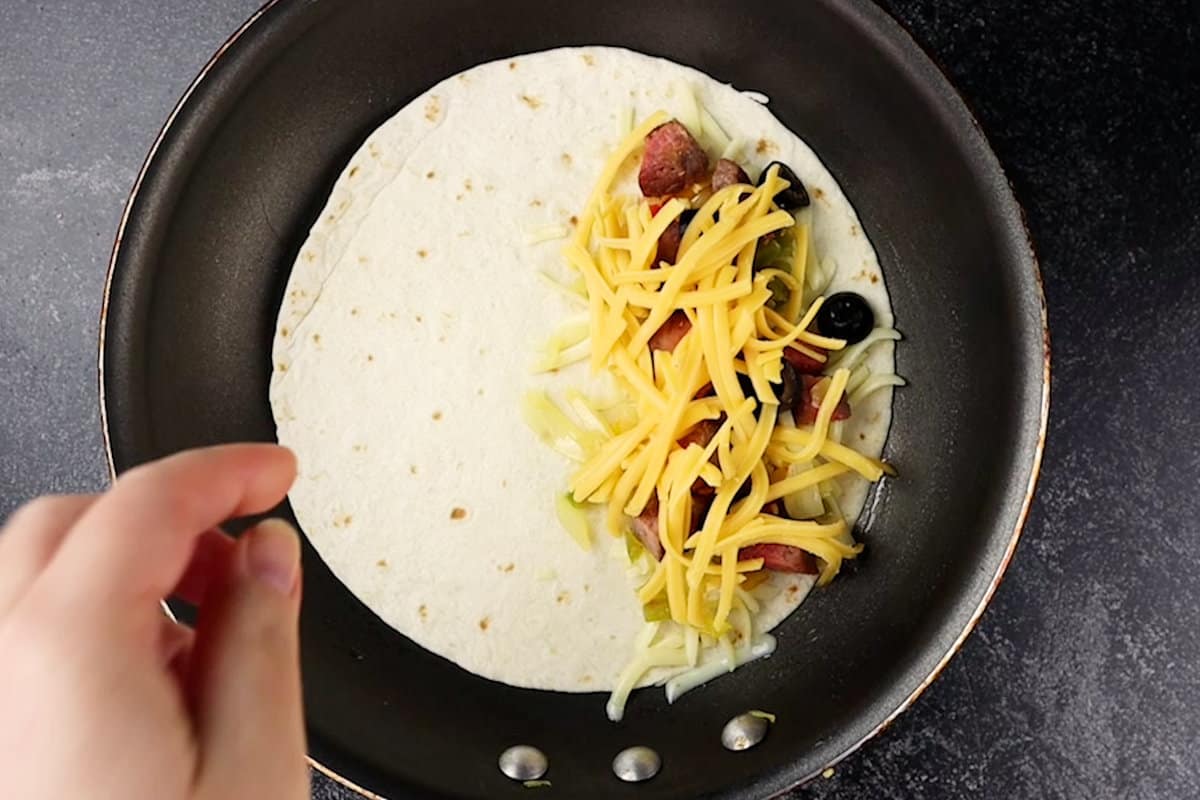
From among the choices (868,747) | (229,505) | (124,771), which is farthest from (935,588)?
(124,771)

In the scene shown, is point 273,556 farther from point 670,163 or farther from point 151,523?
point 670,163

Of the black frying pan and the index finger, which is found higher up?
the index finger

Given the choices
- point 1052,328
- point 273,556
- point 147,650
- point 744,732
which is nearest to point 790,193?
point 1052,328

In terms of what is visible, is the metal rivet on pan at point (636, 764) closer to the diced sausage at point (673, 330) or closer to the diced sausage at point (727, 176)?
the diced sausage at point (673, 330)

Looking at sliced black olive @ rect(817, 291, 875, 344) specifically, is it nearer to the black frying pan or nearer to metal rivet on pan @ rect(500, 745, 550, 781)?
the black frying pan

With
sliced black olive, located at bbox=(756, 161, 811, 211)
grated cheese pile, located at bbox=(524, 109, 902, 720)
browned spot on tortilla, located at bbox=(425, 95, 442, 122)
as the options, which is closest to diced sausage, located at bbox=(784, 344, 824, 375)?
Result: grated cheese pile, located at bbox=(524, 109, 902, 720)

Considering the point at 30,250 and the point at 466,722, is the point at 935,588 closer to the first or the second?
the point at 466,722
